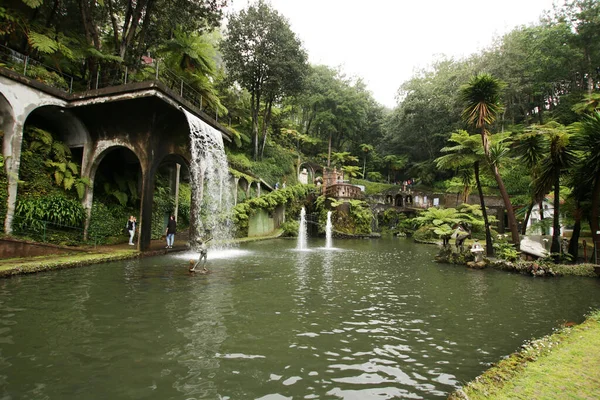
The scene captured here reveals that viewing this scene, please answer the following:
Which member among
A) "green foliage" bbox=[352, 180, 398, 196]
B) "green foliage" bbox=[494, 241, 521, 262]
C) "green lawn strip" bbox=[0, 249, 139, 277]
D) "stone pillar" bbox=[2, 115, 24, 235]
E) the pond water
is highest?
"green foliage" bbox=[352, 180, 398, 196]

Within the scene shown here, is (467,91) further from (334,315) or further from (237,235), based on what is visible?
(237,235)

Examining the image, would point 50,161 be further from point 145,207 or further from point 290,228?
point 290,228

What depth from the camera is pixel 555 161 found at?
1310 cm

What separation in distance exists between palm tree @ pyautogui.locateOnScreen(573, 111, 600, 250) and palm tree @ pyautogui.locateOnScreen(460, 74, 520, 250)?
295cm

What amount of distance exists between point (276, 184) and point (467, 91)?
2172cm

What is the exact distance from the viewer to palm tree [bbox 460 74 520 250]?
14.8m

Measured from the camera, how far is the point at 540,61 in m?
35.7

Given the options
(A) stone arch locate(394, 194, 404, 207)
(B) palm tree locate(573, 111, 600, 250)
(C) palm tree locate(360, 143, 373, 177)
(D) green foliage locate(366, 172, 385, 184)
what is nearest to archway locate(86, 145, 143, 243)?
(B) palm tree locate(573, 111, 600, 250)

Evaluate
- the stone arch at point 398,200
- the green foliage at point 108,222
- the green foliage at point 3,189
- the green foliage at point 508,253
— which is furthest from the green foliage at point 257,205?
the stone arch at point 398,200

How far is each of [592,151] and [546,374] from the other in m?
13.1

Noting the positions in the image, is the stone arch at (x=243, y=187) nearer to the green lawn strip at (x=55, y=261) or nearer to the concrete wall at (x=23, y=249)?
the green lawn strip at (x=55, y=261)

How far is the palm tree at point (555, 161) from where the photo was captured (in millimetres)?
12719

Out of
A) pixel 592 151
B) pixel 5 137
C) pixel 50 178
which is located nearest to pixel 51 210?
pixel 50 178

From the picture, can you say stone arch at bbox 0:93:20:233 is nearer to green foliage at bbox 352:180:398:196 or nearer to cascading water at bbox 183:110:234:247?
cascading water at bbox 183:110:234:247
